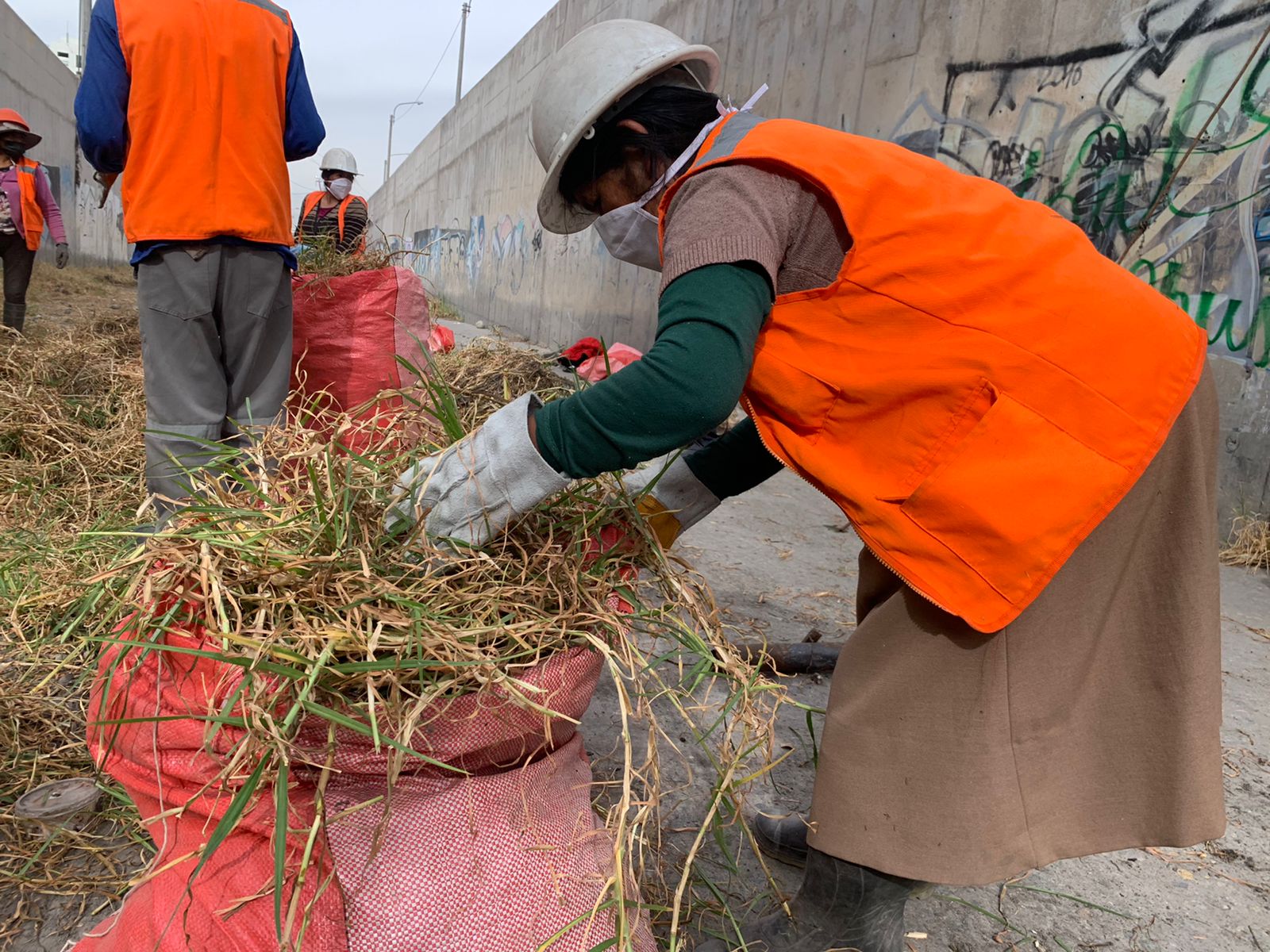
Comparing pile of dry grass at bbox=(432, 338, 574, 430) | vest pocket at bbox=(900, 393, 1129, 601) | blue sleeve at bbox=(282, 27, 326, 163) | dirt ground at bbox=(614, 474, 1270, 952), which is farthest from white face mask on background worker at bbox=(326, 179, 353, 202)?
vest pocket at bbox=(900, 393, 1129, 601)

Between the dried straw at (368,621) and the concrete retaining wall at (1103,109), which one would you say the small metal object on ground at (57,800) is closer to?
the dried straw at (368,621)

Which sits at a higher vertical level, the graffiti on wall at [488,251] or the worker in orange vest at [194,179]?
the worker in orange vest at [194,179]

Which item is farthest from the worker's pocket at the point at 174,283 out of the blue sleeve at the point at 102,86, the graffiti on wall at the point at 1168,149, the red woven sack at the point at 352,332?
the graffiti on wall at the point at 1168,149

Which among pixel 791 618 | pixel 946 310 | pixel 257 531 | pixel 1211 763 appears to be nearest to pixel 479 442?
pixel 257 531

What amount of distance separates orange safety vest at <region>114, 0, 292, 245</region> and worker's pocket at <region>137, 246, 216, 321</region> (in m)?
0.07

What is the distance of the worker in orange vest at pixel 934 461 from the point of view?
1142mm

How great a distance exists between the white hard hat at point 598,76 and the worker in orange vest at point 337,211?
2.34 metres

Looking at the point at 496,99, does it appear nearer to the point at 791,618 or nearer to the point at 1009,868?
the point at 791,618

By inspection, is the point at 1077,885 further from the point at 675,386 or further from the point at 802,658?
the point at 675,386

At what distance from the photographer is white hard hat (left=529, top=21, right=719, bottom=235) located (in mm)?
1345

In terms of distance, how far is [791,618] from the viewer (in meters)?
3.15

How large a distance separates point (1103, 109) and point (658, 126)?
420cm

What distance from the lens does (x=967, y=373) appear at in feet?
3.78

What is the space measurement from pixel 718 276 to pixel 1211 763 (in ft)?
3.36
